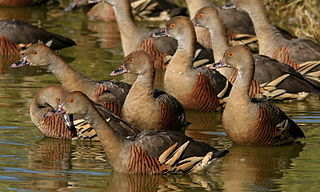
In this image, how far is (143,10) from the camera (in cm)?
2258

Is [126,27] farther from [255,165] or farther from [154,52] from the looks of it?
[255,165]

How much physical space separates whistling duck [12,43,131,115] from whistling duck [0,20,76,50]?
4.23 meters

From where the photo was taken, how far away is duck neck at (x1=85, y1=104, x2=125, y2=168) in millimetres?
10742

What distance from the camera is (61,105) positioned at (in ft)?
36.2

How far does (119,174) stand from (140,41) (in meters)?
7.13

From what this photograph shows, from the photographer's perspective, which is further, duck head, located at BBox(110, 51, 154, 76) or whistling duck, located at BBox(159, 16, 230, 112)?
whistling duck, located at BBox(159, 16, 230, 112)

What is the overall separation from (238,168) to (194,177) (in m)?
0.71

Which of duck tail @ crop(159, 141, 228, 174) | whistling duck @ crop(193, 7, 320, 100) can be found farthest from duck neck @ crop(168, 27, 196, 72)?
duck tail @ crop(159, 141, 228, 174)

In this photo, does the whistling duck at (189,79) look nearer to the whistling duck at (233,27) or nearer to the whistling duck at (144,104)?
the whistling duck at (144,104)

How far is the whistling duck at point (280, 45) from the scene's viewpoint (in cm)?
1623

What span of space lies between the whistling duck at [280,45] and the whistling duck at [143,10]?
5333 millimetres

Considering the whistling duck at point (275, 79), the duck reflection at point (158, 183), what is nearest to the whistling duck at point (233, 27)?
the whistling duck at point (275, 79)

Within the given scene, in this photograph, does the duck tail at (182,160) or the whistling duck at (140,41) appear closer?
the duck tail at (182,160)

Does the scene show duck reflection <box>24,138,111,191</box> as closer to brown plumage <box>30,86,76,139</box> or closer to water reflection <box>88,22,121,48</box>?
brown plumage <box>30,86,76,139</box>
